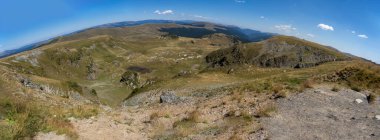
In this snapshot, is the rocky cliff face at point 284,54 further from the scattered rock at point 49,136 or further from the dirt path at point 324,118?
the scattered rock at point 49,136

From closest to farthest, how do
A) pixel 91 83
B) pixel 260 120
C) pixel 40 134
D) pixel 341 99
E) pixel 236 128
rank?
pixel 40 134, pixel 236 128, pixel 260 120, pixel 341 99, pixel 91 83

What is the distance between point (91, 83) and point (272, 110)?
120713mm

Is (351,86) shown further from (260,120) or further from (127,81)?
(127,81)

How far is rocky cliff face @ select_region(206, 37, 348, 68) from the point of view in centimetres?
9700

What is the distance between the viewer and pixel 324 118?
68.8 feet

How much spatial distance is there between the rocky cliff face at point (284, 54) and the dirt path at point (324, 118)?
63349 mm

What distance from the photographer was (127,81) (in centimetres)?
13588

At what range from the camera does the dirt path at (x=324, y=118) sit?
17953mm

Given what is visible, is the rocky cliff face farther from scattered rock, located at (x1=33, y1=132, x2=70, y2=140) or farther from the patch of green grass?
scattered rock, located at (x1=33, y1=132, x2=70, y2=140)

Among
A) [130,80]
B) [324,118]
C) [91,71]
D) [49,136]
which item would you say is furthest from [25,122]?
[91,71]

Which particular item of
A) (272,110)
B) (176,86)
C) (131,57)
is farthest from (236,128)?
(131,57)

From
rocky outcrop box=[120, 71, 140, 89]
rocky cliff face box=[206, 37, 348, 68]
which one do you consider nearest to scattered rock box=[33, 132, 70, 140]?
rocky cliff face box=[206, 37, 348, 68]

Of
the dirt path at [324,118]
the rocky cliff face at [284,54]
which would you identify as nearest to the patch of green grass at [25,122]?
the dirt path at [324,118]

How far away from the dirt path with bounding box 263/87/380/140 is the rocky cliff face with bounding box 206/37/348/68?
6335cm
